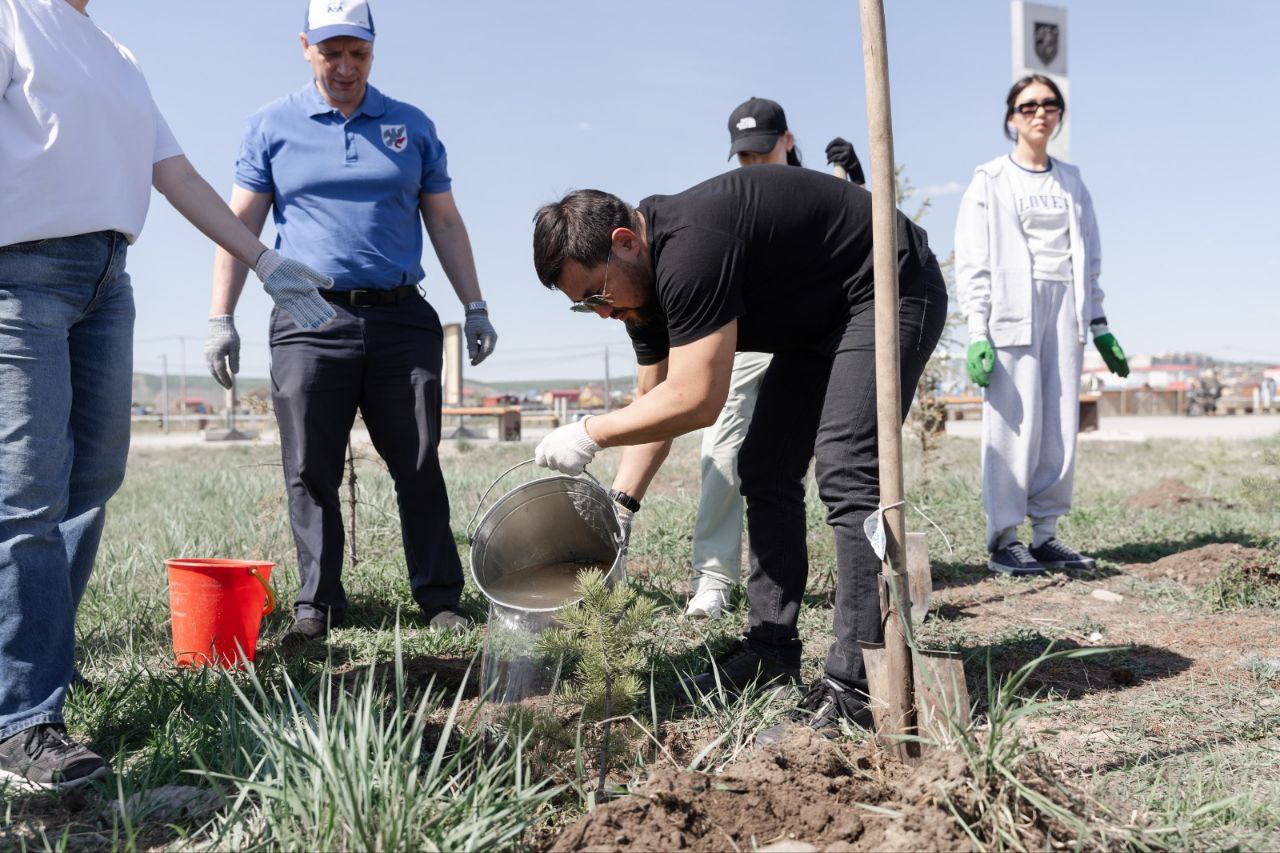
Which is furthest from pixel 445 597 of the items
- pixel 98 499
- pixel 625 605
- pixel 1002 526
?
pixel 1002 526

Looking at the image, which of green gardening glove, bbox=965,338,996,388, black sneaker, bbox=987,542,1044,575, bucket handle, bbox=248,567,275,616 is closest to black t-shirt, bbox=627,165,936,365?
bucket handle, bbox=248,567,275,616

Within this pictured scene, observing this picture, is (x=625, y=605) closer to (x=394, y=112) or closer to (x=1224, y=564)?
(x=394, y=112)

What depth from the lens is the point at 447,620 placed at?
3.43 meters

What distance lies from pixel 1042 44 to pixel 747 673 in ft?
20.1

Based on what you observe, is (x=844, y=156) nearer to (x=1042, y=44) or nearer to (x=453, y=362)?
(x=1042, y=44)

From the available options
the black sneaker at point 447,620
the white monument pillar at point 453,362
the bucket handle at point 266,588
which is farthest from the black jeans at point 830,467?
the white monument pillar at point 453,362

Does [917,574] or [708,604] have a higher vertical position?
[917,574]

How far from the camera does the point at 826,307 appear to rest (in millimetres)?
2570

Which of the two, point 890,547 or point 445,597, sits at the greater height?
point 890,547

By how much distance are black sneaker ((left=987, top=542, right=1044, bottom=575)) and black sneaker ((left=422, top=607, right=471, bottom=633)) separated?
2413 millimetres

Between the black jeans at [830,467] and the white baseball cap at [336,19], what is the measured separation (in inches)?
71.5

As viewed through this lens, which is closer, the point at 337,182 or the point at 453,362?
the point at 337,182

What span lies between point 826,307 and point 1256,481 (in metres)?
3.69

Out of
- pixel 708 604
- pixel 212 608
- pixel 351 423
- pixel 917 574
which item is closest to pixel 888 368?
pixel 917 574
